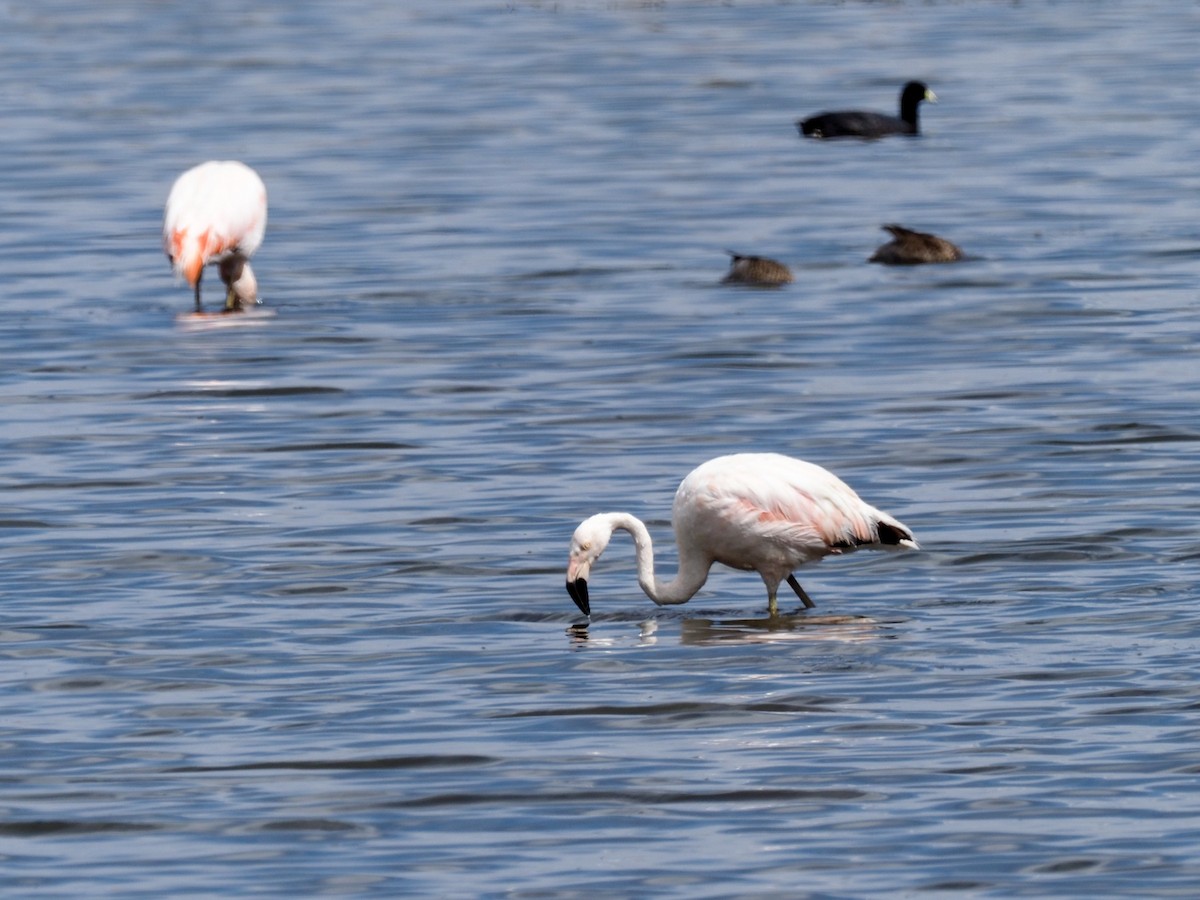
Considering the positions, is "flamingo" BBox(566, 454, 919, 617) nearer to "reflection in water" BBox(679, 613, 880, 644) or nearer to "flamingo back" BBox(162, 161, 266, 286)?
"reflection in water" BBox(679, 613, 880, 644)

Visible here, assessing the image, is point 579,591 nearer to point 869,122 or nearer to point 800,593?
point 800,593

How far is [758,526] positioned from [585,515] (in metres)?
2.22

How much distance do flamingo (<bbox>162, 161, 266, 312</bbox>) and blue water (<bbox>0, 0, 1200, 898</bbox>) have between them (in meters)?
0.51

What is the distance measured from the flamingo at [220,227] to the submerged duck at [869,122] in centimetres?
1149

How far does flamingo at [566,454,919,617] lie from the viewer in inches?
471

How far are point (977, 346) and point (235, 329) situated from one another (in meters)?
5.28

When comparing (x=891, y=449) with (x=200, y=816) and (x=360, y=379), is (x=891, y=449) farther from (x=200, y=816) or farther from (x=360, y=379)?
(x=200, y=816)

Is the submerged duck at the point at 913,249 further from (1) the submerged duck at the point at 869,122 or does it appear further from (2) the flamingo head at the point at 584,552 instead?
(2) the flamingo head at the point at 584,552

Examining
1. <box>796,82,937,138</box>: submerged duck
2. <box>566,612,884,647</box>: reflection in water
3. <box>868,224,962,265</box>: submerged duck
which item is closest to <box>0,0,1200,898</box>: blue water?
<box>566,612,884,647</box>: reflection in water

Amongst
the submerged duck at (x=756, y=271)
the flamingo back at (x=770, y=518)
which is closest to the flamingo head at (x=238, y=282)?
the submerged duck at (x=756, y=271)

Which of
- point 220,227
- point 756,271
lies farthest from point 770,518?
point 220,227

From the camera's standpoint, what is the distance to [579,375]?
60.0 feet

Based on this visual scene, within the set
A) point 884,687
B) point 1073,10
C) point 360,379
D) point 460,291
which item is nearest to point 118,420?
point 360,379

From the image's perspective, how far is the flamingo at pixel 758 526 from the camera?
11969 mm
